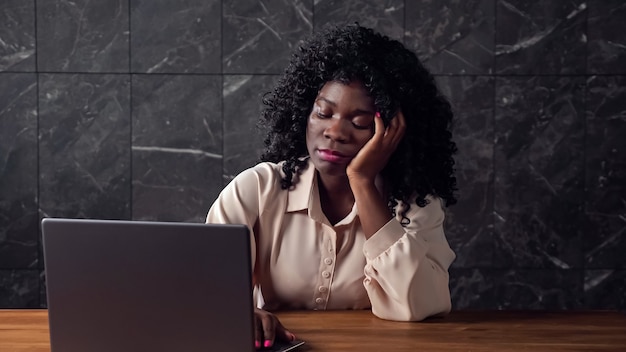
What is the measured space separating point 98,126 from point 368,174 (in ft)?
7.27

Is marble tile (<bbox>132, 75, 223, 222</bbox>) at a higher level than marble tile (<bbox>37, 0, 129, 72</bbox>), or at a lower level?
lower

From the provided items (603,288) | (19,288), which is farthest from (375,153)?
(19,288)

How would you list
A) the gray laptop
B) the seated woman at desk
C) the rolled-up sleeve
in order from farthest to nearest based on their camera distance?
the seated woman at desk, the rolled-up sleeve, the gray laptop

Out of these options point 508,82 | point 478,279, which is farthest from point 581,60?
point 478,279

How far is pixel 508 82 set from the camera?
3910 millimetres

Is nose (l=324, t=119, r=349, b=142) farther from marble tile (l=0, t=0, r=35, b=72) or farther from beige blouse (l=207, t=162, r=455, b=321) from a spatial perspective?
marble tile (l=0, t=0, r=35, b=72)

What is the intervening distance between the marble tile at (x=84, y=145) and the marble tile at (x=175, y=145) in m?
0.07

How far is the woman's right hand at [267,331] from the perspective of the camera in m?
1.52

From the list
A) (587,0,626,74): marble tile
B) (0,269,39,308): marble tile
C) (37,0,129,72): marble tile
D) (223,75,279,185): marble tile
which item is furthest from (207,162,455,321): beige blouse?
(0,269,39,308): marble tile

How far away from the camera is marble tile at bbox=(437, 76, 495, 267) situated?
3.91m

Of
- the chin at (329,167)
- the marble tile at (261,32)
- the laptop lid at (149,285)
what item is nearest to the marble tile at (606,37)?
the marble tile at (261,32)

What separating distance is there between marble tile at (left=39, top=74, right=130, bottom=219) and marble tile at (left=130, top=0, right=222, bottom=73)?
17cm

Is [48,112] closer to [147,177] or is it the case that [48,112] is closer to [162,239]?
[147,177]

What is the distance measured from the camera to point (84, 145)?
3.91 meters
